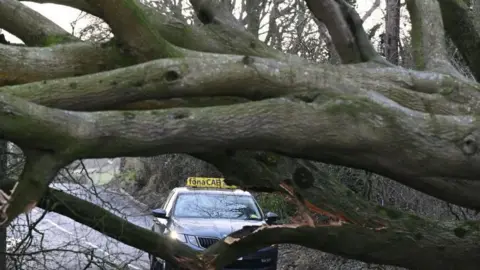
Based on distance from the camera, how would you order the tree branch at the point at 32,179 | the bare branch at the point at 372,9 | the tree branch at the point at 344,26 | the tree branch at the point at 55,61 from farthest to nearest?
the bare branch at the point at 372,9, the tree branch at the point at 344,26, the tree branch at the point at 55,61, the tree branch at the point at 32,179

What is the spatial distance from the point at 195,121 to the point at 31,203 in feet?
3.77

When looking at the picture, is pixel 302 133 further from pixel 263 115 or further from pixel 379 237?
pixel 379 237

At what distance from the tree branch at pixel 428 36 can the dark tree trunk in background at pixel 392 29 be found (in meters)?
9.23

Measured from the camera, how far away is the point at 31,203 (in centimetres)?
465

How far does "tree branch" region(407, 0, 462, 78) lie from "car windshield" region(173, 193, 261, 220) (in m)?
7.36

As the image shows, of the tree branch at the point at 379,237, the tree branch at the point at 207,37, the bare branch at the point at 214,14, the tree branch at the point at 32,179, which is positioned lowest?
the tree branch at the point at 379,237

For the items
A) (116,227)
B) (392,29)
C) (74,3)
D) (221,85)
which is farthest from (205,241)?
(221,85)

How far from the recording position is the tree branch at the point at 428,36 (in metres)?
7.11

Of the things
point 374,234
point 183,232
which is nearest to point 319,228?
point 374,234

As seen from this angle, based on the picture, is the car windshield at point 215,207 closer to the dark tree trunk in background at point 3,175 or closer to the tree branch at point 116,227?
the dark tree trunk in background at point 3,175

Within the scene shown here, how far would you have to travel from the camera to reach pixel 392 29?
Result: 1680cm

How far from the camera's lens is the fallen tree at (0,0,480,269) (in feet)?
15.3

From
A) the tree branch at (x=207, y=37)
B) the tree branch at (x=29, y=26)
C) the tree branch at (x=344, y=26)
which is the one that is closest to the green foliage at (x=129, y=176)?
the tree branch at (x=344, y=26)

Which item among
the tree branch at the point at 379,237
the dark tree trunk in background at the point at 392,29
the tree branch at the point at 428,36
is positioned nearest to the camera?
the tree branch at the point at 379,237
